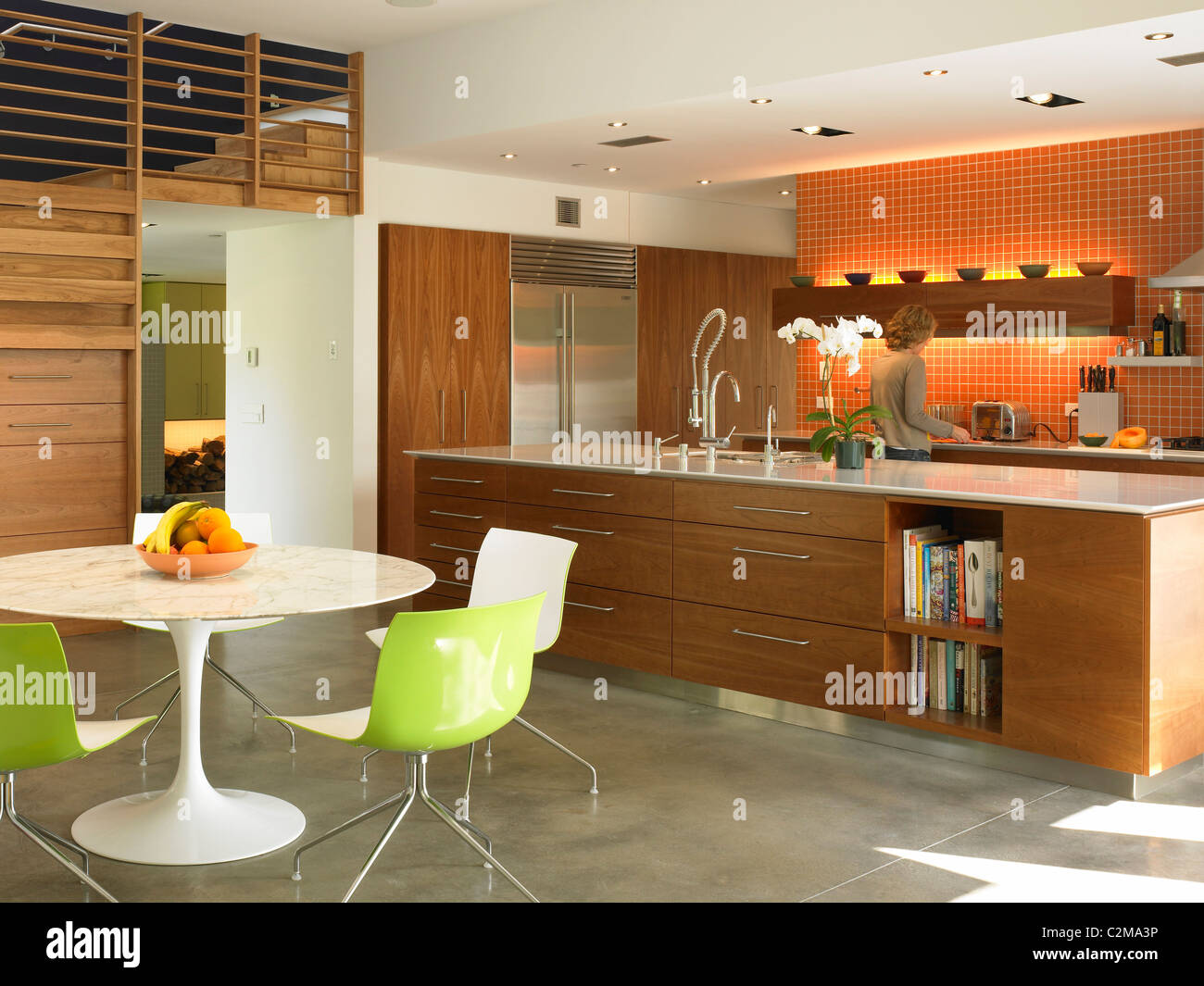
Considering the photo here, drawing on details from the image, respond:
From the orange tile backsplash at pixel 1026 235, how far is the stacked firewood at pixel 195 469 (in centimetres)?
640

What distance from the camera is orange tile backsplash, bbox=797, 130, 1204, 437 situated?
6.72 meters

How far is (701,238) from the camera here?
922 centimetres

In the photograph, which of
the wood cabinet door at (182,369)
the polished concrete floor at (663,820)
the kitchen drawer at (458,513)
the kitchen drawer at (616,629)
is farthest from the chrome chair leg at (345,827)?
the wood cabinet door at (182,369)

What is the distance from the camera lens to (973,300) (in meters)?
7.23

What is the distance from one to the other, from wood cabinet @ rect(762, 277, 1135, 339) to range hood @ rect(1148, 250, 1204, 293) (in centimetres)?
35

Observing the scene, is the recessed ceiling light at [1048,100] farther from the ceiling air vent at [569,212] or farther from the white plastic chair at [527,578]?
the ceiling air vent at [569,212]

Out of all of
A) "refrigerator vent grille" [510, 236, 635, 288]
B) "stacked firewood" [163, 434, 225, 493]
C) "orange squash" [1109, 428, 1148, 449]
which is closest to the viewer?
"orange squash" [1109, 428, 1148, 449]

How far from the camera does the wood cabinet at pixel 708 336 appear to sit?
8.89 meters

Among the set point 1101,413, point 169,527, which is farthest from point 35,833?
point 1101,413

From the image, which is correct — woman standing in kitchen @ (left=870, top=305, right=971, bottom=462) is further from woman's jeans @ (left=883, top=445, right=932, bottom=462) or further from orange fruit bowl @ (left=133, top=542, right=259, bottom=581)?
orange fruit bowl @ (left=133, top=542, right=259, bottom=581)

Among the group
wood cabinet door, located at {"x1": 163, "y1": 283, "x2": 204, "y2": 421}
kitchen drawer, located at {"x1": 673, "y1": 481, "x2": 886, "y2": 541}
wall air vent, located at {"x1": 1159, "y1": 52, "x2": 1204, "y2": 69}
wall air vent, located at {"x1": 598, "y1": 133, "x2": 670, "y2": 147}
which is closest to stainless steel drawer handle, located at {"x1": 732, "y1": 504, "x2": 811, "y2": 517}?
kitchen drawer, located at {"x1": 673, "y1": 481, "x2": 886, "y2": 541}
